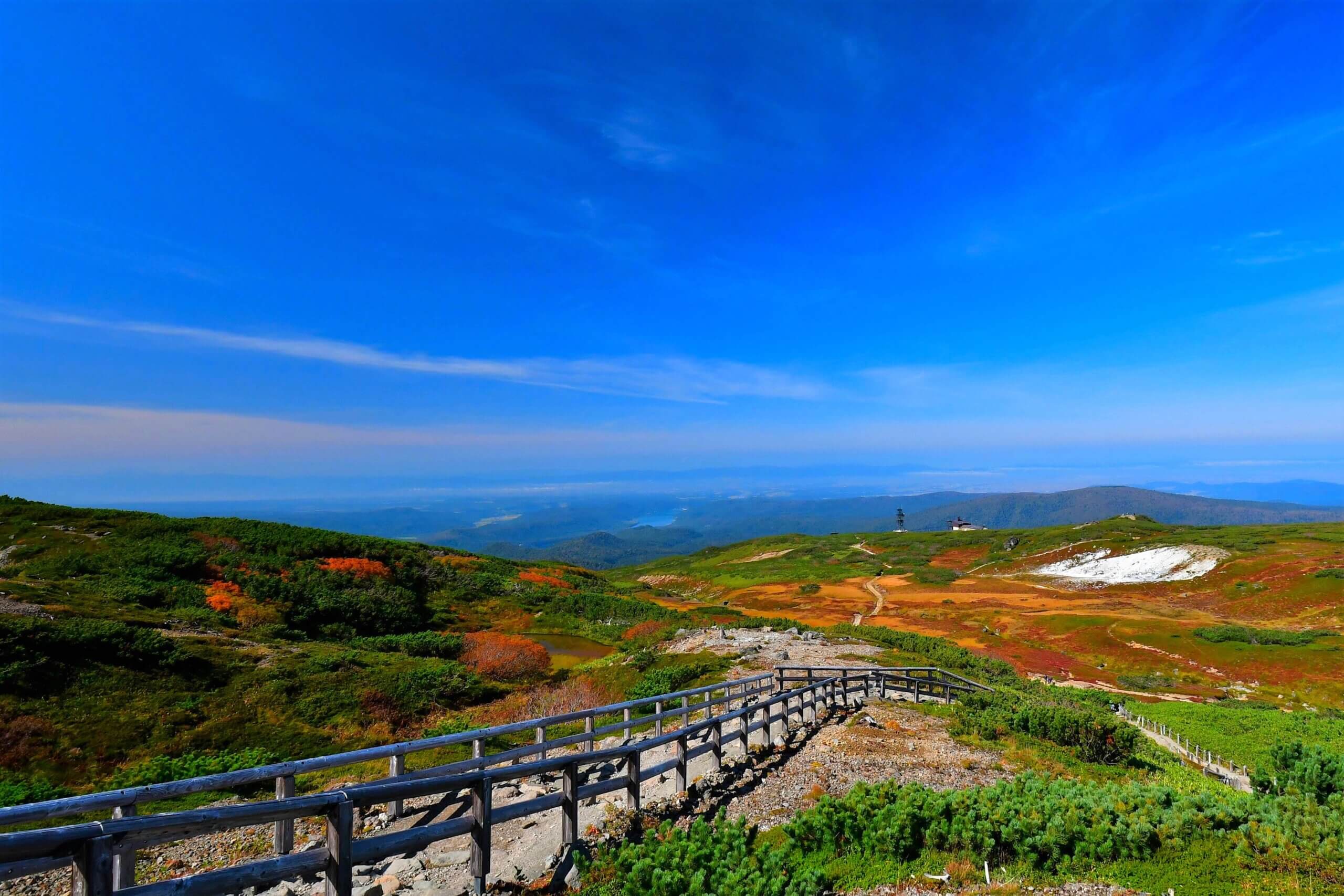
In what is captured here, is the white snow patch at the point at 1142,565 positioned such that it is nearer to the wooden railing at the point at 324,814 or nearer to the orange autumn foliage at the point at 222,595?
the wooden railing at the point at 324,814

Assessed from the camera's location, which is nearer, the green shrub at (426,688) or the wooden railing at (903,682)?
the wooden railing at (903,682)

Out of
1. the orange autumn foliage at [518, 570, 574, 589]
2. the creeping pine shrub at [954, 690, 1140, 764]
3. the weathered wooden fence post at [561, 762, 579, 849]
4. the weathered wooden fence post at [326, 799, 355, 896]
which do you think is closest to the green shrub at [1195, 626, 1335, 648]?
the creeping pine shrub at [954, 690, 1140, 764]

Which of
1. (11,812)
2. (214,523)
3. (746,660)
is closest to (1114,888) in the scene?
(11,812)

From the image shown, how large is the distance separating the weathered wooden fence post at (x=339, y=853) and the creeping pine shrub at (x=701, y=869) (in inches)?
103

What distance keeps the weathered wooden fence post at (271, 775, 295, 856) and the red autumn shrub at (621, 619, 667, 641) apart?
28.0 meters

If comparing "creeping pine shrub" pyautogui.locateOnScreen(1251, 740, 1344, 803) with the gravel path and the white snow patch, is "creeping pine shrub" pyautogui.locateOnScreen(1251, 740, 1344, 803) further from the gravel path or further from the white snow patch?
the white snow patch

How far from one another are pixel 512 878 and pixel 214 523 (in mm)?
46034

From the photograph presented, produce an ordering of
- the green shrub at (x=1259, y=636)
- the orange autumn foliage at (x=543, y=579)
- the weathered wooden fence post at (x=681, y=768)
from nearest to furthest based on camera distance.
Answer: the weathered wooden fence post at (x=681, y=768), the green shrub at (x=1259, y=636), the orange autumn foliage at (x=543, y=579)

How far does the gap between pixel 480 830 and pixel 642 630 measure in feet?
101

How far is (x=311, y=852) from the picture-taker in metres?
4.94

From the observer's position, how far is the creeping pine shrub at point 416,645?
29348 mm

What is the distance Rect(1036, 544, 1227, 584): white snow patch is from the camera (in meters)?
82.7

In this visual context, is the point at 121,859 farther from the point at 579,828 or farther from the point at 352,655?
the point at 352,655

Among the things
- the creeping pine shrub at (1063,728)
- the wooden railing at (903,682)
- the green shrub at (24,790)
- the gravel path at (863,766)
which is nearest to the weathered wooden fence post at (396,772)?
the gravel path at (863,766)
